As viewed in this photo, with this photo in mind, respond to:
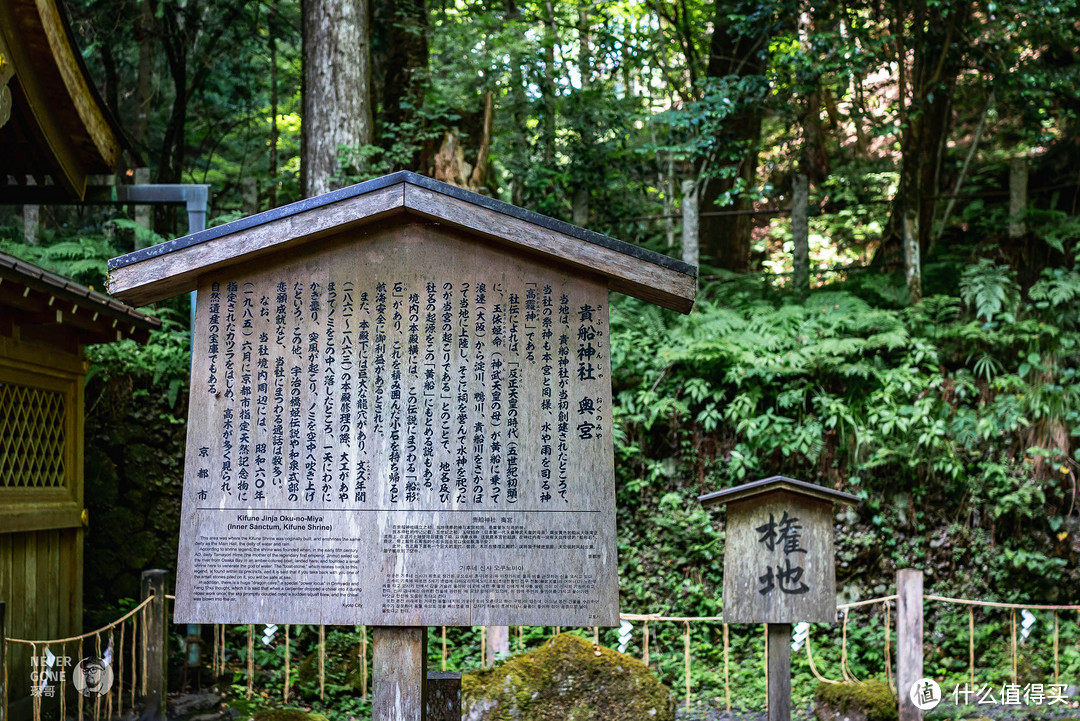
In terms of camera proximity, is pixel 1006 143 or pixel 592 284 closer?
pixel 592 284

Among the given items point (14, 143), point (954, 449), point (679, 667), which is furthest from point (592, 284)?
point (954, 449)

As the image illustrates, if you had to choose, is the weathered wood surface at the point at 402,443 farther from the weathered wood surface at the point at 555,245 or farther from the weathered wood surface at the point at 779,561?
the weathered wood surface at the point at 779,561

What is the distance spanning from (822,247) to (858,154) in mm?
1918

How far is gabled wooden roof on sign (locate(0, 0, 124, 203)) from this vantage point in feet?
18.5

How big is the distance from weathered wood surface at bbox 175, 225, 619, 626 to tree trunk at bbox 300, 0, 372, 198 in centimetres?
648

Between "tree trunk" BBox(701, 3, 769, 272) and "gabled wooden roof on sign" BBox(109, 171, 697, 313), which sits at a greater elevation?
"tree trunk" BBox(701, 3, 769, 272)

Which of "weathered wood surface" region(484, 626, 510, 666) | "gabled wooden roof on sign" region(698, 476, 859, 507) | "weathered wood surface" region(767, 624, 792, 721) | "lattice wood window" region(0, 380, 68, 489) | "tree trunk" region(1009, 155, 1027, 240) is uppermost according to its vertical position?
"tree trunk" region(1009, 155, 1027, 240)

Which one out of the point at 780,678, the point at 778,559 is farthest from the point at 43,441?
the point at 780,678

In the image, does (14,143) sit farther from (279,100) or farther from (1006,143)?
(1006,143)

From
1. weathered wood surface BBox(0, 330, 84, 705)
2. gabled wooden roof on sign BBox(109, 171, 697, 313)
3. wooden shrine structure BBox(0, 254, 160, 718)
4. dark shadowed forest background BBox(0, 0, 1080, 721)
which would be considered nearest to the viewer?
gabled wooden roof on sign BBox(109, 171, 697, 313)

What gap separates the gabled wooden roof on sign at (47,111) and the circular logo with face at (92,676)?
406cm

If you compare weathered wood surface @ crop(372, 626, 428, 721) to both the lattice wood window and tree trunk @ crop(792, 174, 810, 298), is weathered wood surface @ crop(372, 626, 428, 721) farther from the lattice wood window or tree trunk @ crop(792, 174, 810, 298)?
tree trunk @ crop(792, 174, 810, 298)

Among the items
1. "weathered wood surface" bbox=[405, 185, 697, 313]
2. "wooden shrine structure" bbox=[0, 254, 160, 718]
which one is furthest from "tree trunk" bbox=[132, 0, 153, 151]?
"weathered wood surface" bbox=[405, 185, 697, 313]

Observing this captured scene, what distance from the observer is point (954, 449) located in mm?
9406
